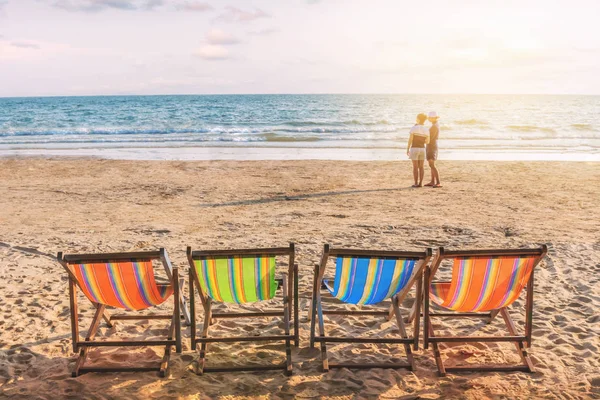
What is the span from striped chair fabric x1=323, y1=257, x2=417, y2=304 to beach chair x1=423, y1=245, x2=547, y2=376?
190mm

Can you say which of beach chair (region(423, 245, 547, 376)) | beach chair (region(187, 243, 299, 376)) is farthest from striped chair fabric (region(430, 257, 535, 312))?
beach chair (region(187, 243, 299, 376))

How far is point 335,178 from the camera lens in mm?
11367

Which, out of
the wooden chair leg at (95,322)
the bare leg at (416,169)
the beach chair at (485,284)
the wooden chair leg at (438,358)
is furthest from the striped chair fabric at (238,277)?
the bare leg at (416,169)

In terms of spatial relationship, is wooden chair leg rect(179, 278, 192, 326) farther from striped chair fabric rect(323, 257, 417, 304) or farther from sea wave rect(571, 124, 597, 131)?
sea wave rect(571, 124, 597, 131)

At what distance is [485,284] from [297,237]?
11.8ft

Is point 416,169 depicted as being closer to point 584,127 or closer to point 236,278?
point 236,278

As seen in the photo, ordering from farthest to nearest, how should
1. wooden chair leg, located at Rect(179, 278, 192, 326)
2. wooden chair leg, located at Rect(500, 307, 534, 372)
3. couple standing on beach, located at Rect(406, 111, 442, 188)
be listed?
1. couple standing on beach, located at Rect(406, 111, 442, 188)
2. wooden chair leg, located at Rect(179, 278, 192, 326)
3. wooden chair leg, located at Rect(500, 307, 534, 372)

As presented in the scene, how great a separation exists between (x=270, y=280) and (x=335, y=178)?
7840 mm

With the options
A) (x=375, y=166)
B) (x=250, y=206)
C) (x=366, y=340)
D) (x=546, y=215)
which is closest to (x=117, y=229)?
(x=250, y=206)

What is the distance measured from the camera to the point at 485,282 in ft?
11.5

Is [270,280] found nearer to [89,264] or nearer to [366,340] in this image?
[366,340]

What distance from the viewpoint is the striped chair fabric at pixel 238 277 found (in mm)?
3461

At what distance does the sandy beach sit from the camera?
11.4ft

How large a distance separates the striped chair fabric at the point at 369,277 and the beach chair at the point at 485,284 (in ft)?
0.62
